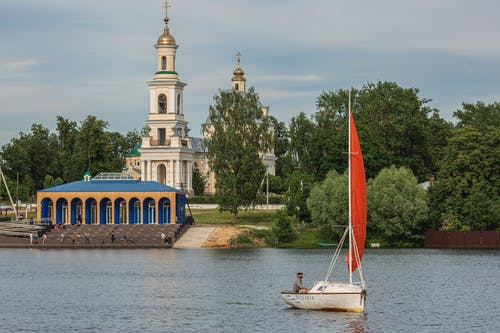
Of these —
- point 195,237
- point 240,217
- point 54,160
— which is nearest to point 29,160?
point 54,160

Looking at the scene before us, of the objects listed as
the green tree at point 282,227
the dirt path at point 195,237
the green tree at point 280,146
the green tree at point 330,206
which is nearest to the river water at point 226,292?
the green tree at point 330,206

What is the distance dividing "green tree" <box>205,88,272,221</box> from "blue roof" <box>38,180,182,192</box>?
536cm

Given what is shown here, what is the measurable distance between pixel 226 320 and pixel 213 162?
6505 cm

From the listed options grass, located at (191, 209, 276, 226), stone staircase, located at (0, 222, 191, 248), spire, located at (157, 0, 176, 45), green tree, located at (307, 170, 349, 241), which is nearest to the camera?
green tree, located at (307, 170, 349, 241)

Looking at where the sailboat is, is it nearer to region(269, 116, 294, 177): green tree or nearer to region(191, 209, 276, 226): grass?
region(191, 209, 276, 226): grass

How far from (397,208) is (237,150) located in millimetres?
21437

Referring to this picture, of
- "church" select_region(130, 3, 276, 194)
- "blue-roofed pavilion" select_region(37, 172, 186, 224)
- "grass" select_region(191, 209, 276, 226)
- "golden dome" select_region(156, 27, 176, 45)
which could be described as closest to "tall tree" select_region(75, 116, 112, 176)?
"church" select_region(130, 3, 276, 194)

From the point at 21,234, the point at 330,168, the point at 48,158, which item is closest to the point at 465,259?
the point at 330,168

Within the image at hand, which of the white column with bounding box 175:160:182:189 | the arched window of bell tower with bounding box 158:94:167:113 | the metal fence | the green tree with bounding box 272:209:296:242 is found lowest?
the metal fence

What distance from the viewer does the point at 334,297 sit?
49812mm

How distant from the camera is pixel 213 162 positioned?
11412cm

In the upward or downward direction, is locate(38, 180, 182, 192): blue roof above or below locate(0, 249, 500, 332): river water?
above

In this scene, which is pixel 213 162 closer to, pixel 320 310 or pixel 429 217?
pixel 429 217

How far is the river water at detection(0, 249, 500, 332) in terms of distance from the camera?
48.2 m
